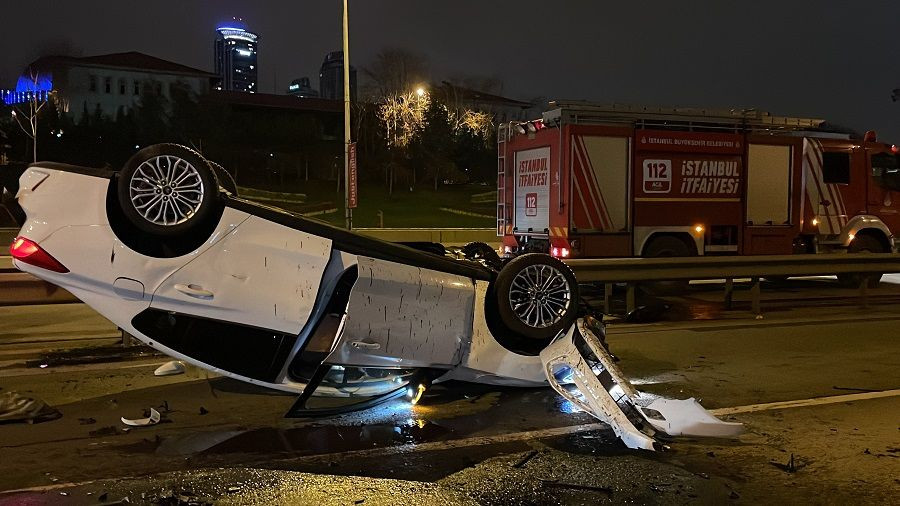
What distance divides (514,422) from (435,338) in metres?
0.82

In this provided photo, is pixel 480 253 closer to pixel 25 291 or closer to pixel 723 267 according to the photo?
pixel 723 267

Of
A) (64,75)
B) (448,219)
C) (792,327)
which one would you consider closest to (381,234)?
(448,219)

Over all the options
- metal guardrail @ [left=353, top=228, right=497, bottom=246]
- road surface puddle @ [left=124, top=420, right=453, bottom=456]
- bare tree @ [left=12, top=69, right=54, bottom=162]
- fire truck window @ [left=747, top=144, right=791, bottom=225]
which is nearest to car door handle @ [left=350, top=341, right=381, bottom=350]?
road surface puddle @ [left=124, top=420, right=453, bottom=456]

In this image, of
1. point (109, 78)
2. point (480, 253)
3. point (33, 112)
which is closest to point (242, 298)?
point (480, 253)

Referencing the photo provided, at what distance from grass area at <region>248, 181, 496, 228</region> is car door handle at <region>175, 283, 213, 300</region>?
31354mm

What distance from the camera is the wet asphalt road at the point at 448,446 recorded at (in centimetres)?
398

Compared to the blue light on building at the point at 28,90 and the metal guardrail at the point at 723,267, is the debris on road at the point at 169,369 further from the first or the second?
the blue light on building at the point at 28,90

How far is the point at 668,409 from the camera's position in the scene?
5.06 m

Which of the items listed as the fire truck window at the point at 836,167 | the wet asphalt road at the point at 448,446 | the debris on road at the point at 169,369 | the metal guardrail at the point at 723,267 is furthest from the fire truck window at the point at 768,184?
the debris on road at the point at 169,369

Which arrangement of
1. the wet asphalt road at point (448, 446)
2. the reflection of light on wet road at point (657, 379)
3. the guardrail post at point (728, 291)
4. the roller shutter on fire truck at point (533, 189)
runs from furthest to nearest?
1. the roller shutter on fire truck at point (533, 189)
2. the guardrail post at point (728, 291)
3. the reflection of light on wet road at point (657, 379)
4. the wet asphalt road at point (448, 446)

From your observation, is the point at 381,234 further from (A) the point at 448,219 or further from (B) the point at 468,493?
(B) the point at 468,493

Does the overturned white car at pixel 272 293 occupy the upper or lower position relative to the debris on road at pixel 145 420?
upper

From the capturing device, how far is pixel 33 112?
124ft

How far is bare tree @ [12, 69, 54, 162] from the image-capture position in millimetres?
36500
